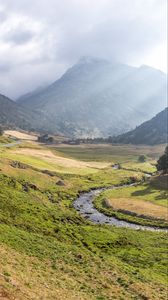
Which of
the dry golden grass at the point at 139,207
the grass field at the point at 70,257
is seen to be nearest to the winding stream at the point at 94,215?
the dry golden grass at the point at 139,207

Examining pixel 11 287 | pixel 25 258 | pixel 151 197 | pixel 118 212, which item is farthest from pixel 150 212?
pixel 11 287

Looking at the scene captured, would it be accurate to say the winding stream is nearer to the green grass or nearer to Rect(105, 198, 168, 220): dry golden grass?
the green grass

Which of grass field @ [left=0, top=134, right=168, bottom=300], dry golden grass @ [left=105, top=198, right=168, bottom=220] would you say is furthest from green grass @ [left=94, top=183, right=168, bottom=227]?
grass field @ [left=0, top=134, right=168, bottom=300]

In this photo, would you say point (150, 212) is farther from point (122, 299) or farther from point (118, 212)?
point (122, 299)

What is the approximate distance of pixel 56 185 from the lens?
135 metres

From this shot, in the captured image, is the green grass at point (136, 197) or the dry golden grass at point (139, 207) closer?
the green grass at point (136, 197)

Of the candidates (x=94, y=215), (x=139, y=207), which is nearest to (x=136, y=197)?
(x=139, y=207)

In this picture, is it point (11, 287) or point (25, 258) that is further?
point (25, 258)

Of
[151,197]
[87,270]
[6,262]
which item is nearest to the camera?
[6,262]

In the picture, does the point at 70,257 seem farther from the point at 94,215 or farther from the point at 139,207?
the point at 139,207

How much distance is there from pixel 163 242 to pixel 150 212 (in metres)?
29.1

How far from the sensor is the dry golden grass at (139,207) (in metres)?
105

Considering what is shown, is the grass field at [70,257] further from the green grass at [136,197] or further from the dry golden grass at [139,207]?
the dry golden grass at [139,207]

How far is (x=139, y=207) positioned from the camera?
113 m
